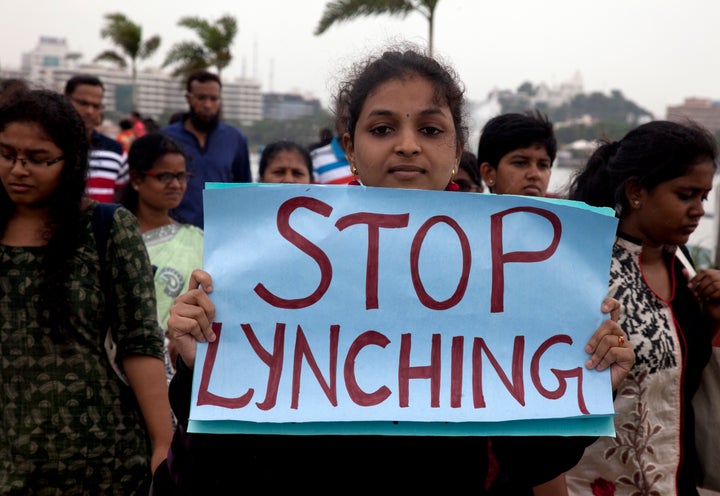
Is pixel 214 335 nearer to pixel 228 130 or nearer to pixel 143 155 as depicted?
pixel 143 155

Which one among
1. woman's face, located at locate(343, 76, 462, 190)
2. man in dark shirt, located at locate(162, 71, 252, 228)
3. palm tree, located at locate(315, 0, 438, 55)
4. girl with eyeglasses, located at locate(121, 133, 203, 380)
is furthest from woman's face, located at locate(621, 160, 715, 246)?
palm tree, located at locate(315, 0, 438, 55)

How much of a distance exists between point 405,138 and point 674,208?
4.53 ft

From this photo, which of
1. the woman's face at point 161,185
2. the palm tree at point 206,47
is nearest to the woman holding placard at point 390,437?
the woman's face at point 161,185

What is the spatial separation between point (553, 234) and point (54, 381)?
1.41m

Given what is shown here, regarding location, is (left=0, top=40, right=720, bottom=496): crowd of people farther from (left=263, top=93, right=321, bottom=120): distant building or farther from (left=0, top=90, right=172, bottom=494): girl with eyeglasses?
(left=263, top=93, right=321, bottom=120): distant building

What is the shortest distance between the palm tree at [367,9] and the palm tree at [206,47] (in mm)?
8743

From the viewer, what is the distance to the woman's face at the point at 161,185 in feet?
15.5

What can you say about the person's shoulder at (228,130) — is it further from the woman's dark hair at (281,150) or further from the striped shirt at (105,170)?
the woman's dark hair at (281,150)

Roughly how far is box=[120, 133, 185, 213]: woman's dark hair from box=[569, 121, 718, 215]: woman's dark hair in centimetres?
248

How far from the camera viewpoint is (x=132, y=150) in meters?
4.93

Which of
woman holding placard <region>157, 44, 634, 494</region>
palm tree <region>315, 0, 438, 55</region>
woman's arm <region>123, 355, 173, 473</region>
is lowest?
woman's arm <region>123, 355, 173, 473</region>

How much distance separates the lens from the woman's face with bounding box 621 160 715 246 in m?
2.95

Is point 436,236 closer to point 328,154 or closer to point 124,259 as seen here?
point 124,259

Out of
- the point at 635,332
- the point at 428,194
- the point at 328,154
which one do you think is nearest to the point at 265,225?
the point at 428,194
